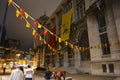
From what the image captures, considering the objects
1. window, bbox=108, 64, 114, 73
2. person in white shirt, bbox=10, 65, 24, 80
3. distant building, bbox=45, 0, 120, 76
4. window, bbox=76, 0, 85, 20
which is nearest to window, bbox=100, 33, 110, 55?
distant building, bbox=45, 0, 120, 76

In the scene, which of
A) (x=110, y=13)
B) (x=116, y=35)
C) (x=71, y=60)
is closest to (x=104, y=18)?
(x=110, y=13)

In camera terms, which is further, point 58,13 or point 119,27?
point 58,13

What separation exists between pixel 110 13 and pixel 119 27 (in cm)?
346

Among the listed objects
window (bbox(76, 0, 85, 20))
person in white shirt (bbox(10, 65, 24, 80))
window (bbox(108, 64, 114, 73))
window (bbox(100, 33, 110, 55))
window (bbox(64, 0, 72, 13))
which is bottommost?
window (bbox(108, 64, 114, 73))

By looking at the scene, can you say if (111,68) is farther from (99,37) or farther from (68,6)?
(68,6)

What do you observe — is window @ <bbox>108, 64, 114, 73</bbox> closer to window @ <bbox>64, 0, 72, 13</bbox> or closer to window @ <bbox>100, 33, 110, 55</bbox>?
window @ <bbox>100, 33, 110, 55</bbox>

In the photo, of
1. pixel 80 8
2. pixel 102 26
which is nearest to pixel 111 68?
pixel 102 26

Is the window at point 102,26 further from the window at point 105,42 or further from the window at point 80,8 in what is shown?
the window at point 80,8

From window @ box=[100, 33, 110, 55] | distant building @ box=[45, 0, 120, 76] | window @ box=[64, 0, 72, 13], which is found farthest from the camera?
window @ box=[64, 0, 72, 13]

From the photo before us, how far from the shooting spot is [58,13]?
44.5 m

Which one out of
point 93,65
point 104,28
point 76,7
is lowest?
point 93,65

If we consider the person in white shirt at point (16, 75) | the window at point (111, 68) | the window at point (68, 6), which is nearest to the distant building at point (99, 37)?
the window at point (111, 68)

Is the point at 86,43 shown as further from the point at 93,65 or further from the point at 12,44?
the point at 12,44

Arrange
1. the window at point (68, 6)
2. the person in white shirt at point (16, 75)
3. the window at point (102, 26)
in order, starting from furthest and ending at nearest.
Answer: the window at point (68, 6) < the window at point (102, 26) < the person in white shirt at point (16, 75)
